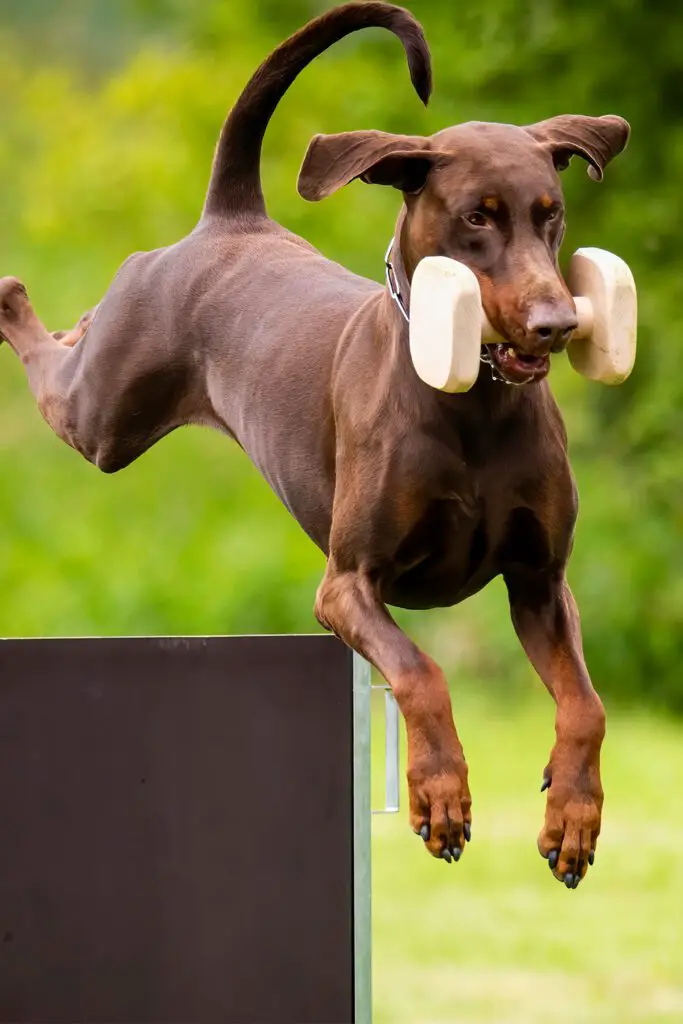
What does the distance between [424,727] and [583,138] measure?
1.21 m

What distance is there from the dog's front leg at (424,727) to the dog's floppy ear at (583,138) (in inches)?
37.8

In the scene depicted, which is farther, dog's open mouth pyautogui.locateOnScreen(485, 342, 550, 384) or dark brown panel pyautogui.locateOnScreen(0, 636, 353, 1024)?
dark brown panel pyautogui.locateOnScreen(0, 636, 353, 1024)

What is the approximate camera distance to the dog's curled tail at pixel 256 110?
14.9ft

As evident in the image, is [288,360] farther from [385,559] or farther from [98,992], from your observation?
[98,992]

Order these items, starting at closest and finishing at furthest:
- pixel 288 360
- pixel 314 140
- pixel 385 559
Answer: pixel 314 140, pixel 385 559, pixel 288 360

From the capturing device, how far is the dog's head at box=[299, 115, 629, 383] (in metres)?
3.34

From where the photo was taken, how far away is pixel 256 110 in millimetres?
4785

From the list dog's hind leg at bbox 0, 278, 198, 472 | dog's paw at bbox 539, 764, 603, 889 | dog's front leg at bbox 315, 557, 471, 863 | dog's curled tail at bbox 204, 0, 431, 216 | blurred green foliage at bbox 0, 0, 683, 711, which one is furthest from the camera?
blurred green foliage at bbox 0, 0, 683, 711

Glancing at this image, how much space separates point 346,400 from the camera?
3.97 metres

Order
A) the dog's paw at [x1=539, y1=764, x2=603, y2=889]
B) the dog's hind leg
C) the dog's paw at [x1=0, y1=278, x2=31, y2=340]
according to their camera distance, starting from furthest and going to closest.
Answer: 1. the dog's paw at [x1=0, y1=278, x2=31, y2=340]
2. the dog's hind leg
3. the dog's paw at [x1=539, y1=764, x2=603, y2=889]

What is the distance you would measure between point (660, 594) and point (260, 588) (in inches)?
134

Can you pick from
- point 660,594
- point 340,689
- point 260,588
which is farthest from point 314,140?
point 260,588

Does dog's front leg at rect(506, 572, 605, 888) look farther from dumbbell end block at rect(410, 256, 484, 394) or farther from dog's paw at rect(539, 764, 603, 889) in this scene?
dumbbell end block at rect(410, 256, 484, 394)

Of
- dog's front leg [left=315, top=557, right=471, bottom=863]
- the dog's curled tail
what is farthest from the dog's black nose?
the dog's curled tail
